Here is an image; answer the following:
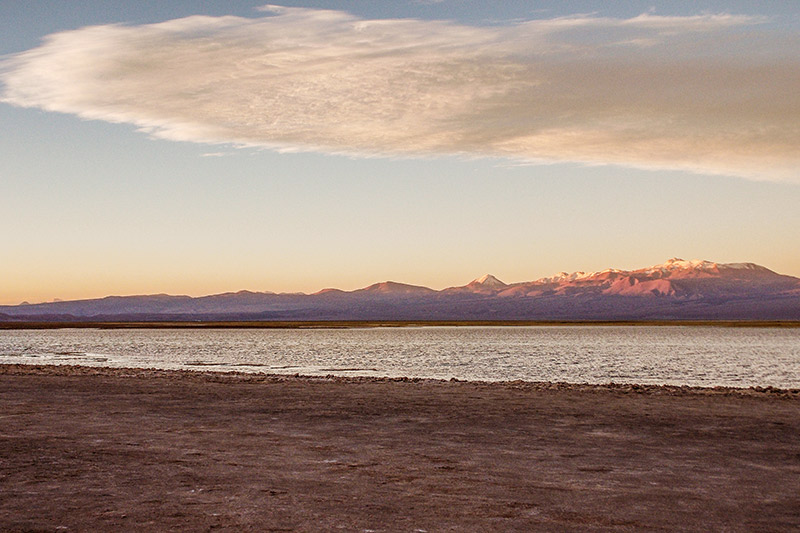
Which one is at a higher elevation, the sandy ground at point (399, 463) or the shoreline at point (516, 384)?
the sandy ground at point (399, 463)

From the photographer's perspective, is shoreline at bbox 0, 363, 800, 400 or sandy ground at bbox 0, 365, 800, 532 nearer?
sandy ground at bbox 0, 365, 800, 532

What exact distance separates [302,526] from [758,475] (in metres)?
7.53

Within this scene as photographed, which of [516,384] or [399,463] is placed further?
[516,384]

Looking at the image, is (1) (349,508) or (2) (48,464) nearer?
(1) (349,508)

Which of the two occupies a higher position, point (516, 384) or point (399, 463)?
point (399, 463)

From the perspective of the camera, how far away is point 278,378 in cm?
3462

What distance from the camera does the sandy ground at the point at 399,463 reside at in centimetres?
1008

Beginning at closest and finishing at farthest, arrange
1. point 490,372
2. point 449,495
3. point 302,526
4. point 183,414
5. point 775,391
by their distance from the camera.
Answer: point 302,526, point 449,495, point 183,414, point 775,391, point 490,372

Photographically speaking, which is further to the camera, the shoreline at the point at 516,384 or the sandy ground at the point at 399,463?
the shoreline at the point at 516,384

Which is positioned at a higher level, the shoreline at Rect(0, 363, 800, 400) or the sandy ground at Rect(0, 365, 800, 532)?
the sandy ground at Rect(0, 365, 800, 532)

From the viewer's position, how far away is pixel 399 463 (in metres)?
13.9

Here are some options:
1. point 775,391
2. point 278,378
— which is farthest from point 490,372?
point 775,391

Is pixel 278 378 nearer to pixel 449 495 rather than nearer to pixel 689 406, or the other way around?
pixel 689 406

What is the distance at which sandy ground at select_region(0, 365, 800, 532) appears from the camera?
10078 mm
